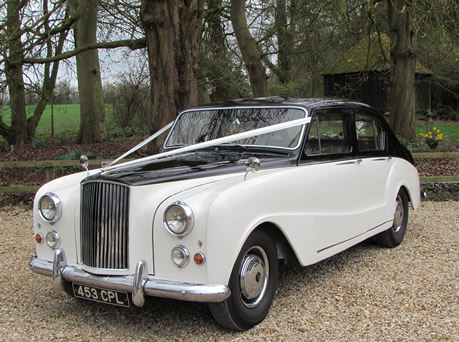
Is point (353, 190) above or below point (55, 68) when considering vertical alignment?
below

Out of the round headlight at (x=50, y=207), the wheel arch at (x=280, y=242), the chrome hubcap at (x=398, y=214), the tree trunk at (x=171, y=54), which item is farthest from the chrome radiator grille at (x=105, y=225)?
the tree trunk at (x=171, y=54)

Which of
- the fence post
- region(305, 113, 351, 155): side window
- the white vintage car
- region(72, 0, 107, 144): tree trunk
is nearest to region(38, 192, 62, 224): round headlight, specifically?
the white vintage car

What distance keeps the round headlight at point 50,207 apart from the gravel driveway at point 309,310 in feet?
2.84

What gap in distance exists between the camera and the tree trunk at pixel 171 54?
27.3 ft

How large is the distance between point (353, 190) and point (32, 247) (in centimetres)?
434

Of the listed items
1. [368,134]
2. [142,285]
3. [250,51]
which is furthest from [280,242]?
[250,51]

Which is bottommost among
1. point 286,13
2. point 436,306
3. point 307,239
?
point 436,306

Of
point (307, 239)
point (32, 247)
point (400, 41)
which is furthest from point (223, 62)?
point (307, 239)

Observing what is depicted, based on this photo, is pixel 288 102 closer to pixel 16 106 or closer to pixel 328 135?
pixel 328 135

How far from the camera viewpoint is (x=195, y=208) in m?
3.34

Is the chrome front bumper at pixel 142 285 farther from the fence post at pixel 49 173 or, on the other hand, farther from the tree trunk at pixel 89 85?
the tree trunk at pixel 89 85

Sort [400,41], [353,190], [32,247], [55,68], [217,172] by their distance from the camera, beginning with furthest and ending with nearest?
[55,68], [400,41], [32,247], [353,190], [217,172]

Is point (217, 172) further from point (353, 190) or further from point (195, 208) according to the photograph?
point (353, 190)

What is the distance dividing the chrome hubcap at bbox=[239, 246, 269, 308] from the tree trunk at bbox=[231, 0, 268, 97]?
8.51 m
